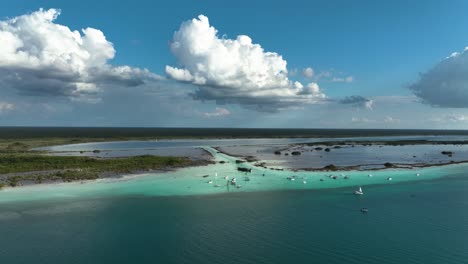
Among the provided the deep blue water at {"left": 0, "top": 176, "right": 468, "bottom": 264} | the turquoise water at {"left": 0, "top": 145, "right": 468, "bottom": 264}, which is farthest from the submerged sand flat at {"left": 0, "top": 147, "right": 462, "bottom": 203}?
the deep blue water at {"left": 0, "top": 176, "right": 468, "bottom": 264}

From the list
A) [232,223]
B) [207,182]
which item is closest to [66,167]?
[207,182]

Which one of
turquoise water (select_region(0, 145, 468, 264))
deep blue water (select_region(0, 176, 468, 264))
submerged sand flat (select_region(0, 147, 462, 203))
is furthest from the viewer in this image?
submerged sand flat (select_region(0, 147, 462, 203))

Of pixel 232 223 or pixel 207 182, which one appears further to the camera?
pixel 207 182

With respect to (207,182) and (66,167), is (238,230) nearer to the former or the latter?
(207,182)

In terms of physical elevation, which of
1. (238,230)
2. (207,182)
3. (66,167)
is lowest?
(238,230)

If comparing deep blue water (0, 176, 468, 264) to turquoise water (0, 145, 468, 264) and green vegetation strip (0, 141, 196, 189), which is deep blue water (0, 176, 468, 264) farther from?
green vegetation strip (0, 141, 196, 189)

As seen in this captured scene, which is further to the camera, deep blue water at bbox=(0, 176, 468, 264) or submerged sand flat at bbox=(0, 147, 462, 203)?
submerged sand flat at bbox=(0, 147, 462, 203)
